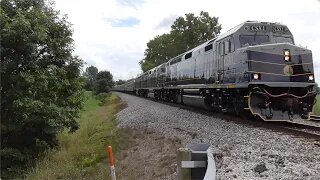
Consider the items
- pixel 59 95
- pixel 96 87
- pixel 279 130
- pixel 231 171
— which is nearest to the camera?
pixel 231 171

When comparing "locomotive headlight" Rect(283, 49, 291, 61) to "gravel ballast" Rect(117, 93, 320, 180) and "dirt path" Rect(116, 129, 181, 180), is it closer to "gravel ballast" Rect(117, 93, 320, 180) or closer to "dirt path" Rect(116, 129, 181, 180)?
"gravel ballast" Rect(117, 93, 320, 180)

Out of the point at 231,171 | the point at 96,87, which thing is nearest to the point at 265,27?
the point at 231,171

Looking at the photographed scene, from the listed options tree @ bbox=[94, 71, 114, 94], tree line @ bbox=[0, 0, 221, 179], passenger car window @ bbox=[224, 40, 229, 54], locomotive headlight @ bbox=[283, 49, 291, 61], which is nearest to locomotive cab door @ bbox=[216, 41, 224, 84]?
passenger car window @ bbox=[224, 40, 229, 54]

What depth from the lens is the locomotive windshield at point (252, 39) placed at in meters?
15.2

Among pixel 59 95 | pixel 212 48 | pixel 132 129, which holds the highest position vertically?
pixel 212 48

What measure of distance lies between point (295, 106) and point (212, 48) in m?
5.65

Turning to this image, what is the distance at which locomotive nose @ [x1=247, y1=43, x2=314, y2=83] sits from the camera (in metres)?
14.0

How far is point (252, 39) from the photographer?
15.4 meters

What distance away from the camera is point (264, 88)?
14117 millimetres

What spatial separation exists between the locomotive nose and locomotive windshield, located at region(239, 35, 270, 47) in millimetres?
1155

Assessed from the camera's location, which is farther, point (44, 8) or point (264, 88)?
point (44, 8)

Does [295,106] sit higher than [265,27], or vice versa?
[265,27]

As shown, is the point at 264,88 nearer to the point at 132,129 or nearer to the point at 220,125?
→ the point at 220,125

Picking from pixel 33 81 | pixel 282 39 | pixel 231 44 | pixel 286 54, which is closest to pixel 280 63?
pixel 286 54
